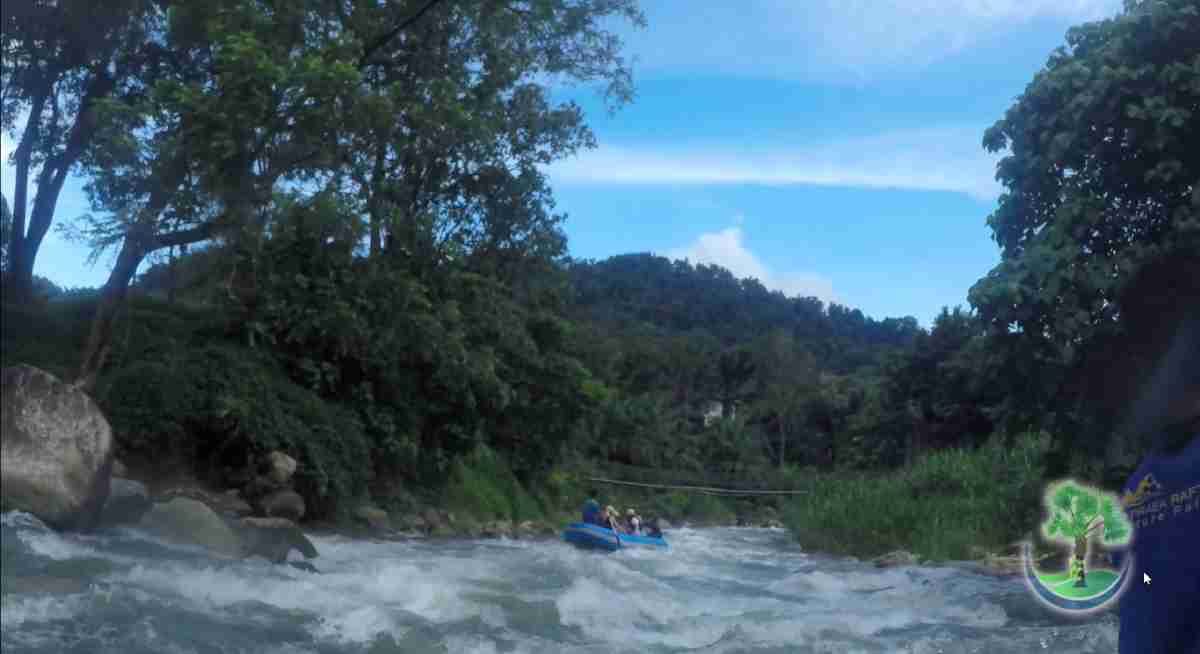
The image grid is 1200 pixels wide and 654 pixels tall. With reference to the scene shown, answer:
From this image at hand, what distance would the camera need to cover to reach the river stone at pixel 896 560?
13.2 metres

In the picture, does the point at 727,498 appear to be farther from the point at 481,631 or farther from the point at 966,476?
the point at 481,631

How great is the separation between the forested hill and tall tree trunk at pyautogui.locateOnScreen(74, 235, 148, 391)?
10.2 metres

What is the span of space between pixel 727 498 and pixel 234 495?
28.5 meters

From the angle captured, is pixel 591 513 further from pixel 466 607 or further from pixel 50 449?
pixel 50 449

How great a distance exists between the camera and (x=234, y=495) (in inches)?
519

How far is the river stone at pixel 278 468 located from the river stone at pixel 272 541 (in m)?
6.27

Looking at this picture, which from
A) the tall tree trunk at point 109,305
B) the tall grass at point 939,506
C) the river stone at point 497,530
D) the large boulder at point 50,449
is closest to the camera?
the large boulder at point 50,449

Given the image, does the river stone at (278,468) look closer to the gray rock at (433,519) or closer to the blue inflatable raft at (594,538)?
the gray rock at (433,519)

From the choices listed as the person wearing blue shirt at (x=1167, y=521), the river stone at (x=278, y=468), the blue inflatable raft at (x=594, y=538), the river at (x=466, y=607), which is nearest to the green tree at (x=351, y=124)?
the river at (x=466, y=607)

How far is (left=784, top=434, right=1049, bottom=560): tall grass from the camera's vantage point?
1269 centimetres

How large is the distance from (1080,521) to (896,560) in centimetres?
942

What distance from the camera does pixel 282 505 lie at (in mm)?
14227

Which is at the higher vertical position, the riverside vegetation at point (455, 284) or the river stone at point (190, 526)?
the riverside vegetation at point (455, 284)

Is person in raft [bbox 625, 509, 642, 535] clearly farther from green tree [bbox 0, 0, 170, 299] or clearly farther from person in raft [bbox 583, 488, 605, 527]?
green tree [bbox 0, 0, 170, 299]
